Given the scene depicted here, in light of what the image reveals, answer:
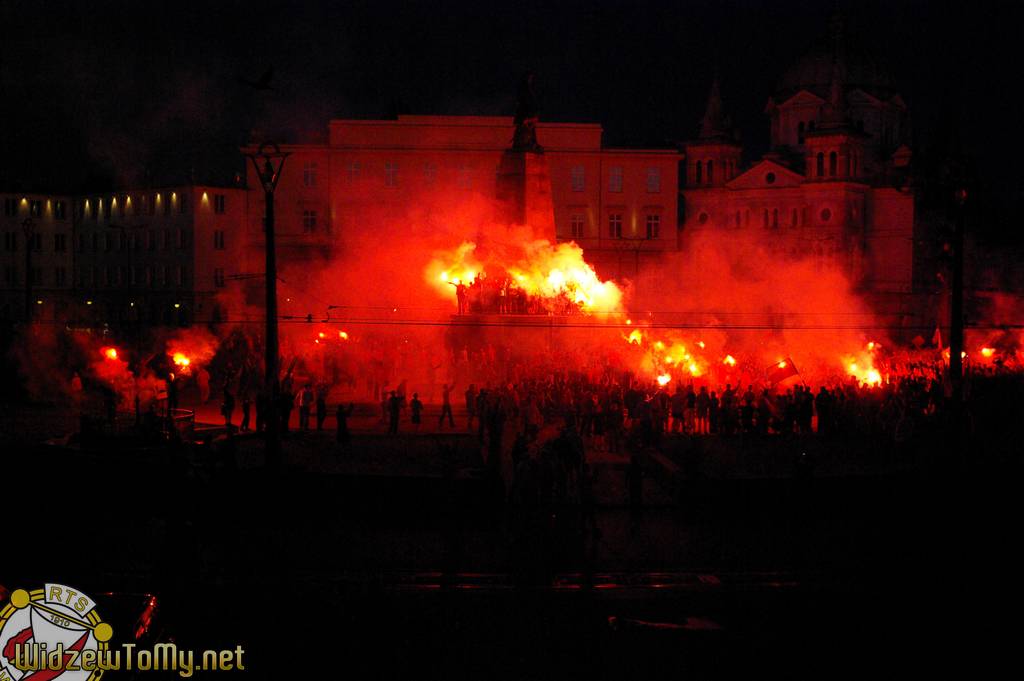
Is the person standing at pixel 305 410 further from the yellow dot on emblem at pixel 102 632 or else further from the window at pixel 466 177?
the window at pixel 466 177

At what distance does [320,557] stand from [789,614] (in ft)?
20.9

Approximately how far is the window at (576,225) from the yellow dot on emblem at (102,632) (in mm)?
48188

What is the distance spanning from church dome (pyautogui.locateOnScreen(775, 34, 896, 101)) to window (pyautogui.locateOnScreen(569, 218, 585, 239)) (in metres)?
23.4

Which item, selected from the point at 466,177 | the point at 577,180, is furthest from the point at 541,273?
the point at 577,180

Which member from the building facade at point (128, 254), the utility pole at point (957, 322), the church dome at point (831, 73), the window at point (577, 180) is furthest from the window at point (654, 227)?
the utility pole at point (957, 322)

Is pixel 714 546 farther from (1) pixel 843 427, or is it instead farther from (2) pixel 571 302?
(2) pixel 571 302

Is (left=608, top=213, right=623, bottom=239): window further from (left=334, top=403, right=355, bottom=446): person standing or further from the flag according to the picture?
(left=334, top=403, right=355, bottom=446): person standing

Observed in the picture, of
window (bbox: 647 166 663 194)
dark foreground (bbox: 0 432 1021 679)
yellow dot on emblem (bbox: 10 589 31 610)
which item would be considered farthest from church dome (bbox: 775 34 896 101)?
yellow dot on emblem (bbox: 10 589 31 610)

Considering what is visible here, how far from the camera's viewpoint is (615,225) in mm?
55844

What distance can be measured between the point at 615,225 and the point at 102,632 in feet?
162

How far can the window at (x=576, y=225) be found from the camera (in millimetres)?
55312

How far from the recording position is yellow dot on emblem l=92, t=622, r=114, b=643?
26.8ft

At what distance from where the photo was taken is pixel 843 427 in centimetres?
2292

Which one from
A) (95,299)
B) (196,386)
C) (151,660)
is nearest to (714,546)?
(151,660)
